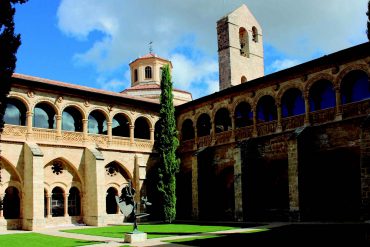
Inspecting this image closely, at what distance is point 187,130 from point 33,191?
463 inches

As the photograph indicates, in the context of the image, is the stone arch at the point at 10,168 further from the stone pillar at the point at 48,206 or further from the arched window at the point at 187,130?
the arched window at the point at 187,130

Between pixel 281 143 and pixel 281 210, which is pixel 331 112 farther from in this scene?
pixel 281 210

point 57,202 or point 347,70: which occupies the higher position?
point 347,70

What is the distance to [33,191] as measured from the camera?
2220 cm

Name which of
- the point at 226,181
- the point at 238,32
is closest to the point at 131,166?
the point at 226,181

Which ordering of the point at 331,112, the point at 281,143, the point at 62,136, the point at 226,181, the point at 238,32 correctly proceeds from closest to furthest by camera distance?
the point at 331,112 → the point at 281,143 → the point at 62,136 → the point at 226,181 → the point at 238,32

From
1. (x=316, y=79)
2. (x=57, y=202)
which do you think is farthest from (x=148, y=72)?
(x=316, y=79)

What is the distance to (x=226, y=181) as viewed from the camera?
27.0 metres

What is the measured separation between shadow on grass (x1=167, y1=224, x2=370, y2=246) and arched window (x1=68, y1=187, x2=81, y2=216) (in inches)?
469

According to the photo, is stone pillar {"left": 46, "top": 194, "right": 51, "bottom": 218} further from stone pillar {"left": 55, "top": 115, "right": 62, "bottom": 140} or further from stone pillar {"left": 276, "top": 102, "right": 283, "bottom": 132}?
stone pillar {"left": 276, "top": 102, "right": 283, "bottom": 132}

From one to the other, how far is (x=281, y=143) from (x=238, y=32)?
45.7ft

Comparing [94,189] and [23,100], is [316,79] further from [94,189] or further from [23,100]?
[23,100]

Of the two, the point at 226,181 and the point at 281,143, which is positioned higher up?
the point at 281,143

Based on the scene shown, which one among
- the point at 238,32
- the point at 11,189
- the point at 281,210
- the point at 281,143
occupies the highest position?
the point at 238,32
